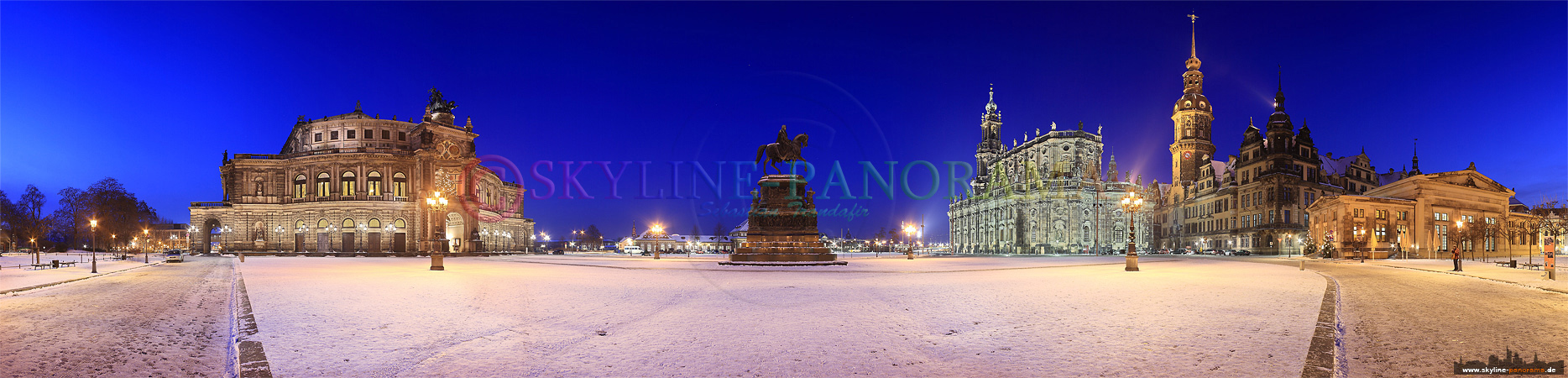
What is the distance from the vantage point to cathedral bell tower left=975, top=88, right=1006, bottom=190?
132750 mm

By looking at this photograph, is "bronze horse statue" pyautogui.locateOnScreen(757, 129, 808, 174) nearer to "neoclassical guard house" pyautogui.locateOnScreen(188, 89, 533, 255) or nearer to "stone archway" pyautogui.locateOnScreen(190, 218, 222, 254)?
"neoclassical guard house" pyautogui.locateOnScreen(188, 89, 533, 255)

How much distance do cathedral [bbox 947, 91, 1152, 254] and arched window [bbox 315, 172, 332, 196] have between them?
285ft

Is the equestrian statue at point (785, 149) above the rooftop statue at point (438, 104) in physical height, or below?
below

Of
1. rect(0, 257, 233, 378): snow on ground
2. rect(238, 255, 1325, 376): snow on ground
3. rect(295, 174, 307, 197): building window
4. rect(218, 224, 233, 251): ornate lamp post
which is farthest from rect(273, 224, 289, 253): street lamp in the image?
rect(238, 255, 1325, 376): snow on ground

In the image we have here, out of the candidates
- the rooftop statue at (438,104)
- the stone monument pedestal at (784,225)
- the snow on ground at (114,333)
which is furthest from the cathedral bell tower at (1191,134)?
the snow on ground at (114,333)

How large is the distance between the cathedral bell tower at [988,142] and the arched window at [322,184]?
102791 millimetres

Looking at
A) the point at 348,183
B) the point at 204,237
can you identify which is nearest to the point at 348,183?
the point at 348,183

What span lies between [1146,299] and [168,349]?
648 inches

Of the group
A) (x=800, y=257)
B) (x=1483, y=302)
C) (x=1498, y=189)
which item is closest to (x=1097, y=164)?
(x=1498, y=189)

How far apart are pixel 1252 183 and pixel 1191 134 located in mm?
27756

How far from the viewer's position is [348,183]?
235 feet

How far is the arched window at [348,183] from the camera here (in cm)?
7156

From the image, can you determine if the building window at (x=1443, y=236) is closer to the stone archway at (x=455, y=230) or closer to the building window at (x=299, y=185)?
the stone archway at (x=455, y=230)

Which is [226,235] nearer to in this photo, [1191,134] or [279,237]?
[279,237]
